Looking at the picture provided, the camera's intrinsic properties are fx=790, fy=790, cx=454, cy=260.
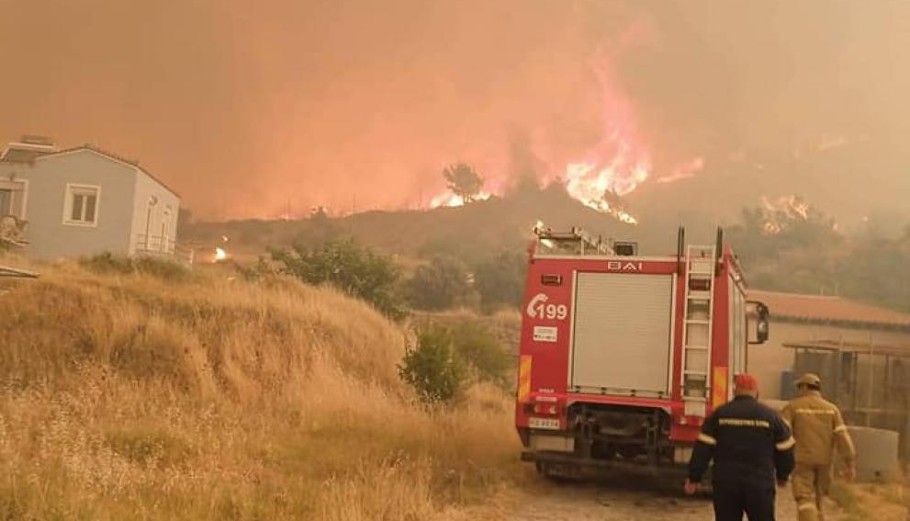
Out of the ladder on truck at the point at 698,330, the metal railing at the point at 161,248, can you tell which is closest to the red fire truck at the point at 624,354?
the ladder on truck at the point at 698,330

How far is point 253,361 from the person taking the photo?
602 inches

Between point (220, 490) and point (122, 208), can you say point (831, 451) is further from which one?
point (122, 208)

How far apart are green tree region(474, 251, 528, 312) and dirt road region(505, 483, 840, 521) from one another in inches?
1619

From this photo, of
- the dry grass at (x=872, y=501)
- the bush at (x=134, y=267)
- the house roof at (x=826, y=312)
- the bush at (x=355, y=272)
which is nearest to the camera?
the dry grass at (x=872, y=501)

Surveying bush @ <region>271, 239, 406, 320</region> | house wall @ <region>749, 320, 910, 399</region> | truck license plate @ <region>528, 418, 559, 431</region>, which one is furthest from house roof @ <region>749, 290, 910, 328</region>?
truck license plate @ <region>528, 418, 559, 431</region>

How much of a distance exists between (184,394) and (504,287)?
44360 mm

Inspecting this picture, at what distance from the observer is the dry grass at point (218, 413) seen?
6.51 m

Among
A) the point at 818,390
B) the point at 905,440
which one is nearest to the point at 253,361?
the point at 818,390

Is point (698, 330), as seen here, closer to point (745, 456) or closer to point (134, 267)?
point (745, 456)

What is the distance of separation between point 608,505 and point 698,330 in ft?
7.39

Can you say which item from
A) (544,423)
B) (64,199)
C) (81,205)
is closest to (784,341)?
(544,423)

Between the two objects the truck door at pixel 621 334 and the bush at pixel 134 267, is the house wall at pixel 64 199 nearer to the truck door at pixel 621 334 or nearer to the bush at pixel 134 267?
the bush at pixel 134 267

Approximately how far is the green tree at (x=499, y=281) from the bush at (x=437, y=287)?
179 centimetres

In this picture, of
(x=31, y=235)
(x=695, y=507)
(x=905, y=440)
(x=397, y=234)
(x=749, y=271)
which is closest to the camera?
(x=695, y=507)
